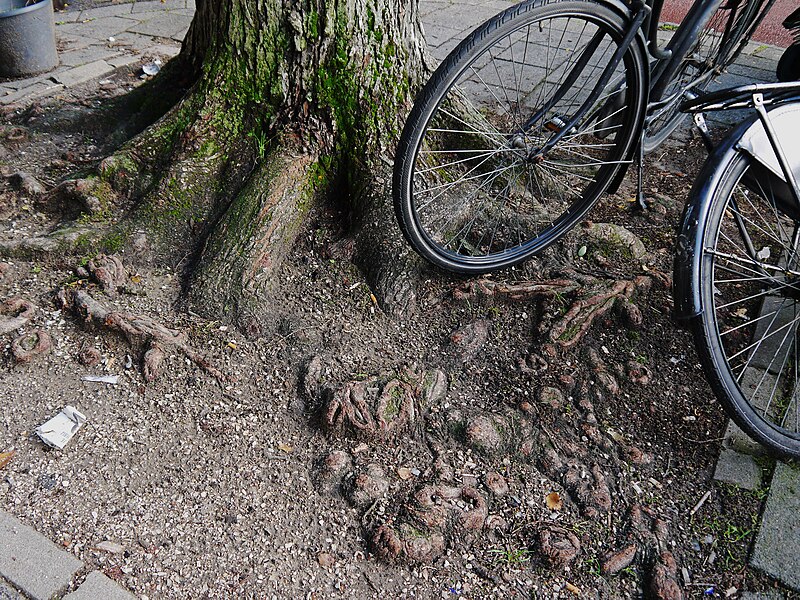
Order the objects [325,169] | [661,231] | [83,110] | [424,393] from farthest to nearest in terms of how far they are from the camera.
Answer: [83,110] < [661,231] < [325,169] < [424,393]

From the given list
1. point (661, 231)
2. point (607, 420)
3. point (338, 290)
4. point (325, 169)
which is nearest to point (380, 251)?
point (338, 290)

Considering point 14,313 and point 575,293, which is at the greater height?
point 575,293

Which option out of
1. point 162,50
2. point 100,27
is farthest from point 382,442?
point 100,27

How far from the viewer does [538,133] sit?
278cm

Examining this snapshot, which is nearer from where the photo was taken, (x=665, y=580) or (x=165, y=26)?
(x=665, y=580)

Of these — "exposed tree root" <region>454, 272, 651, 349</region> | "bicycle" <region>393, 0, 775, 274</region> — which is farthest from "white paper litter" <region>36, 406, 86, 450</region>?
"exposed tree root" <region>454, 272, 651, 349</region>

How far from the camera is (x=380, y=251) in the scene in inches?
113

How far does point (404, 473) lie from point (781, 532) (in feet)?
4.22

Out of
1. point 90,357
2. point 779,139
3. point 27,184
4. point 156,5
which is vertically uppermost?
point 779,139

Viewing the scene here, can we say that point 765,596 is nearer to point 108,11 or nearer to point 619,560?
point 619,560

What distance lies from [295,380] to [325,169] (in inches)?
39.7

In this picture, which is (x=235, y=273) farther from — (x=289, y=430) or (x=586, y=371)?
(x=586, y=371)

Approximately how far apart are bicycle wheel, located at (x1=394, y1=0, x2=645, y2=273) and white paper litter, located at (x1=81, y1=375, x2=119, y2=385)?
1278 mm

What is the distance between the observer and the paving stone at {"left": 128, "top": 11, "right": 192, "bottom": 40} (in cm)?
607
